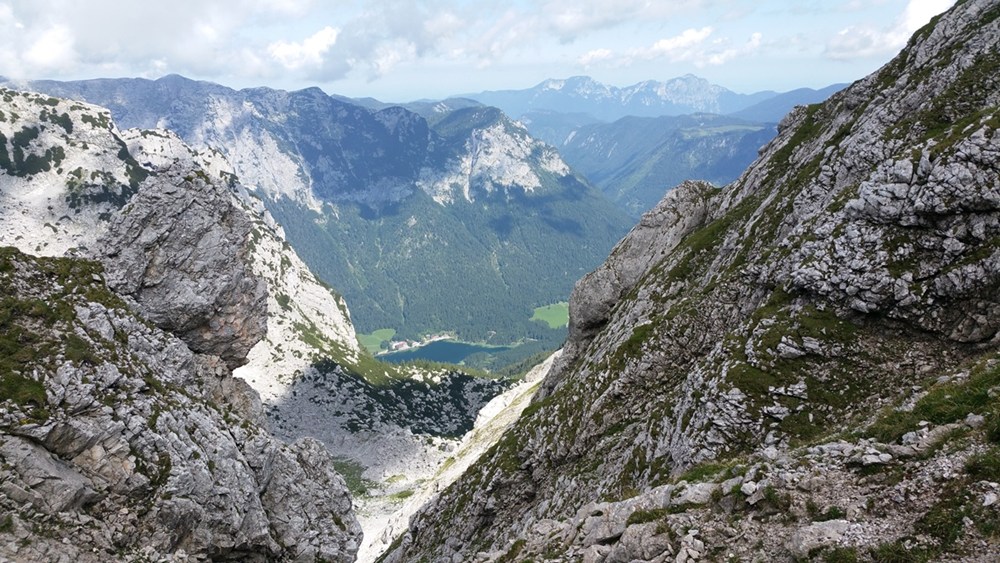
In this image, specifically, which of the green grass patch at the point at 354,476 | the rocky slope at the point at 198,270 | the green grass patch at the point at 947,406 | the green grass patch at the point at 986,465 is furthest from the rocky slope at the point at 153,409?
the green grass patch at the point at 354,476

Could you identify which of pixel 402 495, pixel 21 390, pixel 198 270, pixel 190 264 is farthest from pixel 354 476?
pixel 21 390

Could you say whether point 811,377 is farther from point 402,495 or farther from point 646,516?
point 402,495

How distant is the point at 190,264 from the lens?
52250 millimetres

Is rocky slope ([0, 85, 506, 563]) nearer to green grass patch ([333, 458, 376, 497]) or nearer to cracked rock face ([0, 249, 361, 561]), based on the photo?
green grass patch ([333, 458, 376, 497])

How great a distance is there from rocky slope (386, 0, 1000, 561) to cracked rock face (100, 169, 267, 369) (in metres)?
28.8

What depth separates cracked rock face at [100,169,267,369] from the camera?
48.3 meters

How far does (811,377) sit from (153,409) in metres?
36.7

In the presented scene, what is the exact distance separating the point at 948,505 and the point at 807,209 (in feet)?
102

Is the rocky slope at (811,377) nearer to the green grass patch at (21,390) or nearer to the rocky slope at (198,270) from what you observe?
the green grass patch at (21,390)

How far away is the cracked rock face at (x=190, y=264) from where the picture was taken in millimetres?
48319

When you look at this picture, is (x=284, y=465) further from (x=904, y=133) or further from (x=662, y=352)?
(x=904, y=133)

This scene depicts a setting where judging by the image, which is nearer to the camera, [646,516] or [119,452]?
[646,516]

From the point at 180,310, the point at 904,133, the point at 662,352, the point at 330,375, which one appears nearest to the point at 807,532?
the point at 662,352

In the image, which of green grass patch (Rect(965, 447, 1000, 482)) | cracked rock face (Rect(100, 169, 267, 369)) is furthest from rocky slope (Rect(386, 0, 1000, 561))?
cracked rock face (Rect(100, 169, 267, 369))
